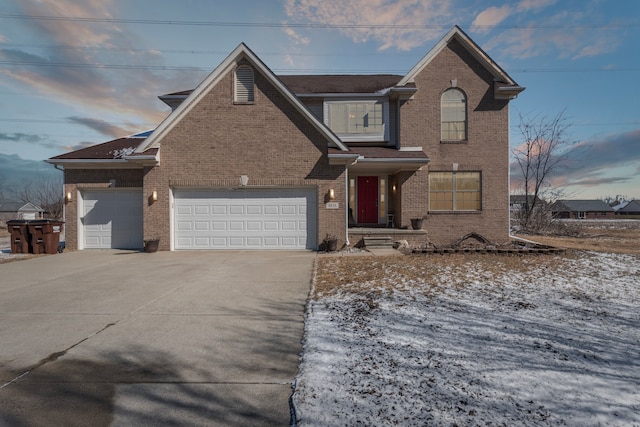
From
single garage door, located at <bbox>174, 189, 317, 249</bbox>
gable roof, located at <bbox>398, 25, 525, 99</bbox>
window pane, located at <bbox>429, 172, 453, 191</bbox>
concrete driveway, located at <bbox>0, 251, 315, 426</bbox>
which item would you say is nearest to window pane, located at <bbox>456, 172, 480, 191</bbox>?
window pane, located at <bbox>429, 172, 453, 191</bbox>

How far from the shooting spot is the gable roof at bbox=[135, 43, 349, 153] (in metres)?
11.8

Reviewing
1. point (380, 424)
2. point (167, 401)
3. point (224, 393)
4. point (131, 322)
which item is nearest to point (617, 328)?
point (380, 424)

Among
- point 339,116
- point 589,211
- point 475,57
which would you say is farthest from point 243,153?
point 589,211

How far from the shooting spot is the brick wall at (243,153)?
39.6 feet

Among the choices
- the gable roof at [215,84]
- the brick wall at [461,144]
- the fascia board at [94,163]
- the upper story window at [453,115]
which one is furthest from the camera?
the upper story window at [453,115]

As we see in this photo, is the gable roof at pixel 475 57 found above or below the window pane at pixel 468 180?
above

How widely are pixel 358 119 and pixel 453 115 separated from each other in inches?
161

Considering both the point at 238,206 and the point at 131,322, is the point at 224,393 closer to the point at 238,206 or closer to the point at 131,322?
the point at 131,322

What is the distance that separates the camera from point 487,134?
13.9 metres

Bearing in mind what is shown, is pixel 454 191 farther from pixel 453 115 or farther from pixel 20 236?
pixel 20 236

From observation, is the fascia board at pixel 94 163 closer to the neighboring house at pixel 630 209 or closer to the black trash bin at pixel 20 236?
the black trash bin at pixel 20 236

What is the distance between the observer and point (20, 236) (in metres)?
12.2

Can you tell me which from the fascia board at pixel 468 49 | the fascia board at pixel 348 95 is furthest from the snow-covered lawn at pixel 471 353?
the fascia board at pixel 348 95

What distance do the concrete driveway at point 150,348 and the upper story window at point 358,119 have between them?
889 centimetres
